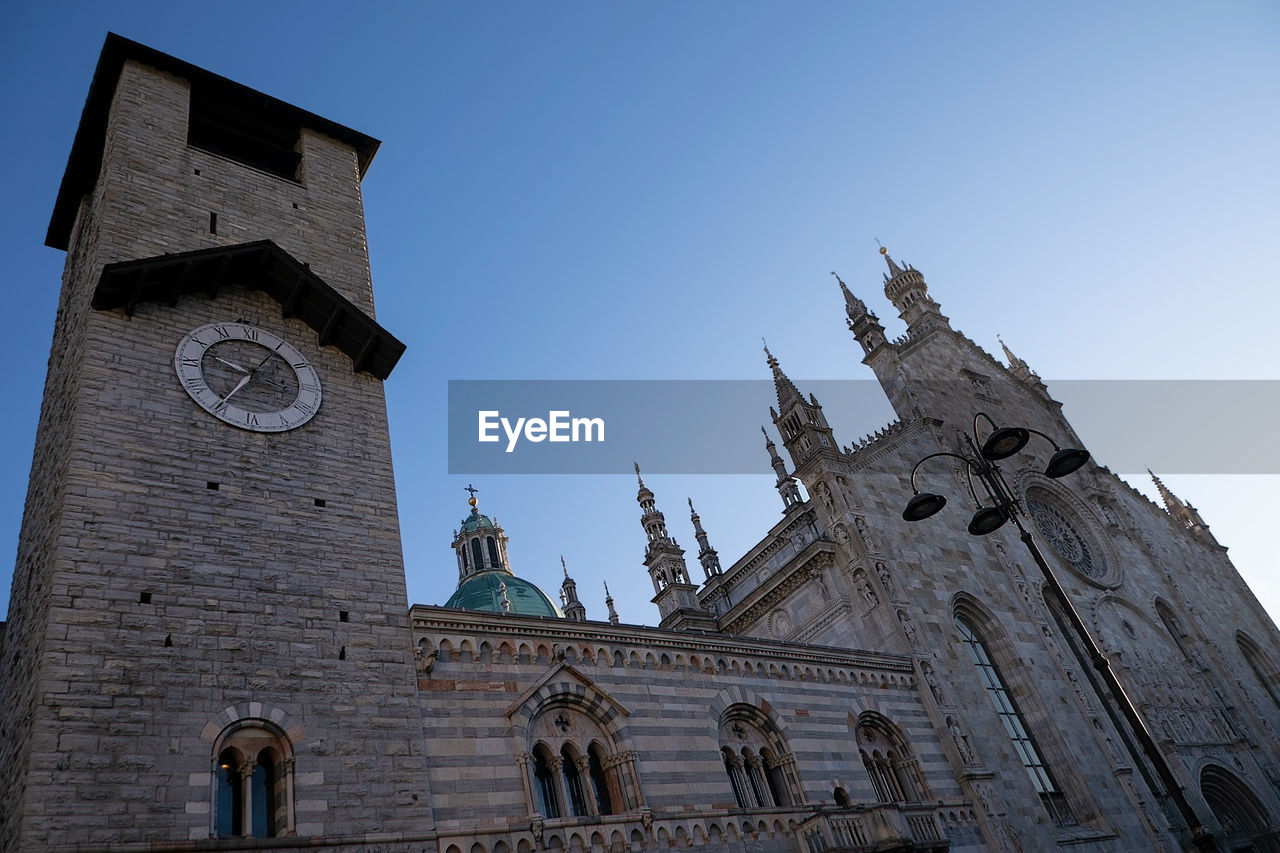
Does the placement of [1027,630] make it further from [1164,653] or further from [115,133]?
[115,133]

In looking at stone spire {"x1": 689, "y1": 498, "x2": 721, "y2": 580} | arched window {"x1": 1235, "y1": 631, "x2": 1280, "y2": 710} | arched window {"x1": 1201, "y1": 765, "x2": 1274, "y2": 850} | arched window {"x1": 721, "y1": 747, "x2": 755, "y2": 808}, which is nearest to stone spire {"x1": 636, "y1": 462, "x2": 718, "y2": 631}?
stone spire {"x1": 689, "y1": 498, "x2": 721, "y2": 580}

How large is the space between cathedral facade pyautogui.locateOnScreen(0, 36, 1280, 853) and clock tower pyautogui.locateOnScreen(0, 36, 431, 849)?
5 centimetres

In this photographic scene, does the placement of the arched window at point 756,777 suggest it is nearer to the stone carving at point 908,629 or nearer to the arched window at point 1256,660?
the stone carving at point 908,629

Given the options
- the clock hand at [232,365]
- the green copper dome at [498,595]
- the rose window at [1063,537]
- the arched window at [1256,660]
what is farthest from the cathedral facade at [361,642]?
the green copper dome at [498,595]

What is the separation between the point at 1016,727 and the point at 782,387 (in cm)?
1245

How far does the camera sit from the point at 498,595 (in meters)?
52.9

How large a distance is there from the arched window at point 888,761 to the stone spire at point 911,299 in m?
20.6

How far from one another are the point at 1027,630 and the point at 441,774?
20351 millimetres

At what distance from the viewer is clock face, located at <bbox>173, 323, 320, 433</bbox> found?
639 inches

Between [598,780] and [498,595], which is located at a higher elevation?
[498,595]

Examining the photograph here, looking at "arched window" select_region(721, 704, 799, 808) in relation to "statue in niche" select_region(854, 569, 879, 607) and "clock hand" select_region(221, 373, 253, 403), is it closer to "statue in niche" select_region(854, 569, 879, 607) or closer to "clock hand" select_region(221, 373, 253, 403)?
"statue in niche" select_region(854, 569, 879, 607)

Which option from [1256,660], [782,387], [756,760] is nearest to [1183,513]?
[1256,660]

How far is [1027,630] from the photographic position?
27484 mm

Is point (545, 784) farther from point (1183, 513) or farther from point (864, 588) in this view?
point (1183, 513)
